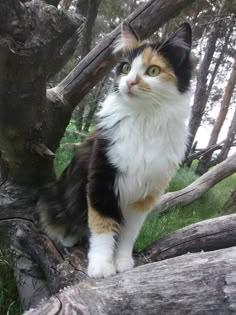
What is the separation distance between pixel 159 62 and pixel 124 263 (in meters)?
1.31

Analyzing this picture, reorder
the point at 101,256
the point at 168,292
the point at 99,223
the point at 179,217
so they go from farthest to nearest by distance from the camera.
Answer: the point at 179,217, the point at 99,223, the point at 101,256, the point at 168,292

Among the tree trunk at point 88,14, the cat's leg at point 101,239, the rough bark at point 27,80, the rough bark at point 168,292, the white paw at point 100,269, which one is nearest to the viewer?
Answer: the rough bark at point 168,292

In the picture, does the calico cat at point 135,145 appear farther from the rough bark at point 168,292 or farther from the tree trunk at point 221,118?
the tree trunk at point 221,118

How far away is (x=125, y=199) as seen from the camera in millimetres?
2486

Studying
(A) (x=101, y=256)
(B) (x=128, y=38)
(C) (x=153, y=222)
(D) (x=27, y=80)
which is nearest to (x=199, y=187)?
(C) (x=153, y=222)

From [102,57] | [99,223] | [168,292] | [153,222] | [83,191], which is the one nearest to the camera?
[168,292]

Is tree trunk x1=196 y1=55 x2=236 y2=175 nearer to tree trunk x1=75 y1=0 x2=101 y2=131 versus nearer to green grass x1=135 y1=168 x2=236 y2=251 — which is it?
green grass x1=135 y1=168 x2=236 y2=251

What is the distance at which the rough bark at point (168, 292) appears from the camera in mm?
1530

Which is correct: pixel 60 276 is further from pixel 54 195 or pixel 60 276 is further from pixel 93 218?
pixel 54 195

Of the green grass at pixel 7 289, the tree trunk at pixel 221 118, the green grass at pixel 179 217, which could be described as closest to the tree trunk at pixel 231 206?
the green grass at pixel 179 217

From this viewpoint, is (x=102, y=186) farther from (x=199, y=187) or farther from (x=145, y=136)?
(x=199, y=187)

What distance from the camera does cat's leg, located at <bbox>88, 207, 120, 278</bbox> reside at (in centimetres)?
228

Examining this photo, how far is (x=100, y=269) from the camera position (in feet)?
7.18

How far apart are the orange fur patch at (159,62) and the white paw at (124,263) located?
1.18m
